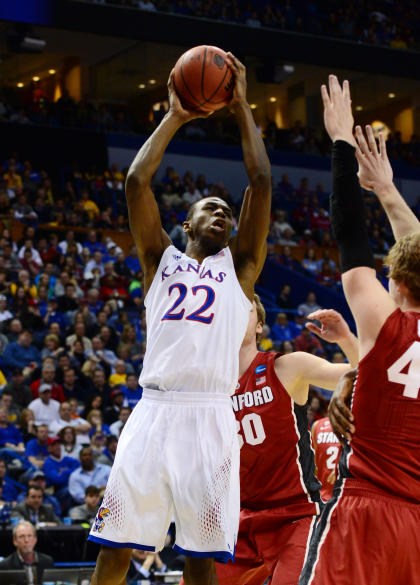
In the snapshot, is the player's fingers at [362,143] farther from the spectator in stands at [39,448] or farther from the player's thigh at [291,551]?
the spectator in stands at [39,448]

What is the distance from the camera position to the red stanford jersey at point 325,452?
265 inches

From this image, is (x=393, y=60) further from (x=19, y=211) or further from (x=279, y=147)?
(x=19, y=211)

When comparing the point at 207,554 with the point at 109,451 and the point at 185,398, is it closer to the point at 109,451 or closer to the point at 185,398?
the point at 185,398

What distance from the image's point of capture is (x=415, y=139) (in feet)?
99.4

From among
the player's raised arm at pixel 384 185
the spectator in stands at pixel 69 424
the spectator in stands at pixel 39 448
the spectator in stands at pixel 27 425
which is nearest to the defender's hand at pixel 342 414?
the player's raised arm at pixel 384 185

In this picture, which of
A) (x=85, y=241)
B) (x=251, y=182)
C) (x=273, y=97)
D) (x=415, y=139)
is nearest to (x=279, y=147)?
(x=273, y=97)

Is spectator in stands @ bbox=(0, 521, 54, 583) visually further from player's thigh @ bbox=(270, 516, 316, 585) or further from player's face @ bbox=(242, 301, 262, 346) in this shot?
player's thigh @ bbox=(270, 516, 316, 585)

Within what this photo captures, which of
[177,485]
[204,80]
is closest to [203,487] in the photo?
[177,485]

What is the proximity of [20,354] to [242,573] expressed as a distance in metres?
9.47

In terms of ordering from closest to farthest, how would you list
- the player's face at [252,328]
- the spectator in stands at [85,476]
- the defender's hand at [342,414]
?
the defender's hand at [342,414]
the player's face at [252,328]
the spectator in stands at [85,476]

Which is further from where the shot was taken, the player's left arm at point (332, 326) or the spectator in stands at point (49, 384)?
the spectator in stands at point (49, 384)

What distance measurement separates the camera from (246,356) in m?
5.66

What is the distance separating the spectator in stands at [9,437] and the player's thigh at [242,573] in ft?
24.3

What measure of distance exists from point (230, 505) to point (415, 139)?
27598 millimetres
